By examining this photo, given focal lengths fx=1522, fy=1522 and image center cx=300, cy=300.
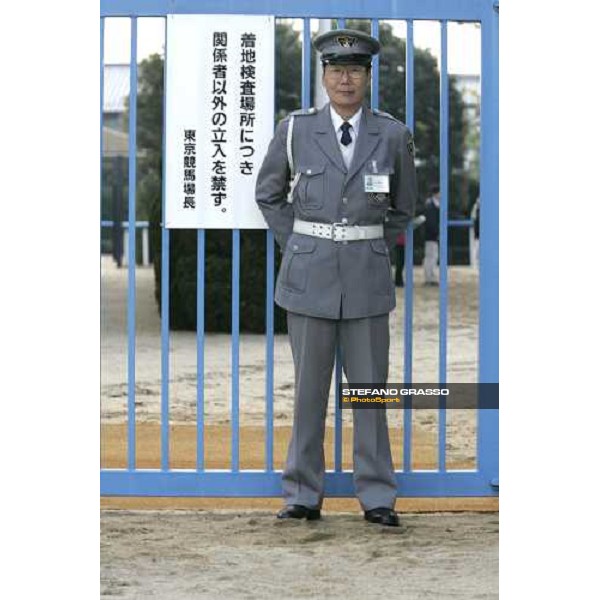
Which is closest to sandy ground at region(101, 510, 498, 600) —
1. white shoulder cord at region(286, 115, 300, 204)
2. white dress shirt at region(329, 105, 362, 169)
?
white shoulder cord at region(286, 115, 300, 204)

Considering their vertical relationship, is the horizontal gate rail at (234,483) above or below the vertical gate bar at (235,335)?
below

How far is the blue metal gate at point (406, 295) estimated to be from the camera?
6961mm

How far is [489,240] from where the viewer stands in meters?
7.11

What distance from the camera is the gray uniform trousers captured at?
263 inches

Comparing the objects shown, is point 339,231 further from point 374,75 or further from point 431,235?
point 431,235

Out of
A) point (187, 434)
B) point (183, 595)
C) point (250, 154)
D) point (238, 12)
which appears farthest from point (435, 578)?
point (187, 434)

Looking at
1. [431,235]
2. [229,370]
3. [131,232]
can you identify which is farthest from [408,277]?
[431,235]

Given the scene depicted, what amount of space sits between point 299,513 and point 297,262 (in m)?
1.12

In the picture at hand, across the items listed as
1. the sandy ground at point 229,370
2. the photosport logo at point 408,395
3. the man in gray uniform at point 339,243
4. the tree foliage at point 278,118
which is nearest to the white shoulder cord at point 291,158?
the man in gray uniform at point 339,243

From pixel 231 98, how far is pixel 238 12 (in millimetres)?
396

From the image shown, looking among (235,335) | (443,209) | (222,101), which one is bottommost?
(235,335)

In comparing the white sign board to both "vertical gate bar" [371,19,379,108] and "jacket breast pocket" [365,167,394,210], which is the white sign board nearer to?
"vertical gate bar" [371,19,379,108]

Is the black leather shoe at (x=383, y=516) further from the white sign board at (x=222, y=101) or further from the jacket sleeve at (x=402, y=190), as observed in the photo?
the white sign board at (x=222, y=101)

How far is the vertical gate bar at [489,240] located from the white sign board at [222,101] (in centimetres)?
100
